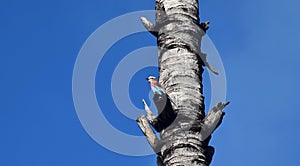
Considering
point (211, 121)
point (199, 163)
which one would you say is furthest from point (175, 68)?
point (199, 163)

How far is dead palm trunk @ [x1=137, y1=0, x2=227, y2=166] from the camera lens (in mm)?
7980

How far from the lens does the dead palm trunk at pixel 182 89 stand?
798 centimetres

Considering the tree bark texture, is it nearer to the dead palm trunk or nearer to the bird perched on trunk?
the dead palm trunk

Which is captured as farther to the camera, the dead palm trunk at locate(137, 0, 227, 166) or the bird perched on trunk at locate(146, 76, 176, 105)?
the dead palm trunk at locate(137, 0, 227, 166)

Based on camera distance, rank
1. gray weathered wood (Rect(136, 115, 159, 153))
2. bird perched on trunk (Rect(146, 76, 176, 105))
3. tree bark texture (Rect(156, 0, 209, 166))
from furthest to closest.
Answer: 1. gray weathered wood (Rect(136, 115, 159, 153))
2. tree bark texture (Rect(156, 0, 209, 166))
3. bird perched on trunk (Rect(146, 76, 176, 105))

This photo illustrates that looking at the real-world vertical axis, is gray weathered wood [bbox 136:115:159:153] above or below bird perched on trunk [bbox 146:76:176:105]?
below

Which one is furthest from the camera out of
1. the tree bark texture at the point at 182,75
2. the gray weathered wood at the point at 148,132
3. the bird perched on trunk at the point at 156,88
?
the gray weathered wood at the point at 148,132

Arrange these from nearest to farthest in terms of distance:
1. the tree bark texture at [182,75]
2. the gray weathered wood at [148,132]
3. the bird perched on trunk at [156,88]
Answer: the bird perched on trunk at [156,88], the tree bark texture at [182,75], the gray weathered wood at [148,132]

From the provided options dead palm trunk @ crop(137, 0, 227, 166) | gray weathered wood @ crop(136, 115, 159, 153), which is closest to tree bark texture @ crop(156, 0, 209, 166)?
dead palm trunk @ crop(137, 0, 227, 166)

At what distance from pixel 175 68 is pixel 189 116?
75cm

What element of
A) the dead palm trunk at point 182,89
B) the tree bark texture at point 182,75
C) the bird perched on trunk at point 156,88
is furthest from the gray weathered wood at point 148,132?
the bird perched on trunk at point 156,88

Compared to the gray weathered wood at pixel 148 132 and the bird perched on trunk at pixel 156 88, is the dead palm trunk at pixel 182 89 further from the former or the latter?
the bird perched on trunk at pixel 156 88

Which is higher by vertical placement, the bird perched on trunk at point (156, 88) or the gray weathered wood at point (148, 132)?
the bird perched on trunk at point (156, 88)

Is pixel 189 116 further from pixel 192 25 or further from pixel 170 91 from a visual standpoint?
pixel 192 25
